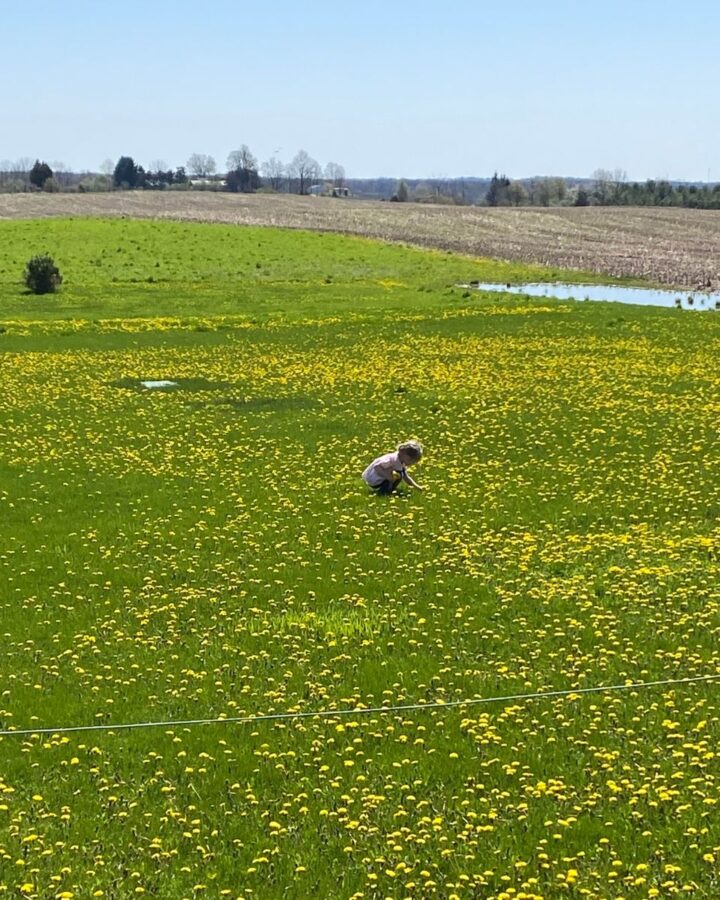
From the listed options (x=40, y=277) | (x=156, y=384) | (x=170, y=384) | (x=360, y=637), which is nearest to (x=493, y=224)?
(x=40, y=277)

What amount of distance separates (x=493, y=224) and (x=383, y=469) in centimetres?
12419

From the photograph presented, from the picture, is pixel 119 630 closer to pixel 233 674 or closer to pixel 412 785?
pixel 233 674

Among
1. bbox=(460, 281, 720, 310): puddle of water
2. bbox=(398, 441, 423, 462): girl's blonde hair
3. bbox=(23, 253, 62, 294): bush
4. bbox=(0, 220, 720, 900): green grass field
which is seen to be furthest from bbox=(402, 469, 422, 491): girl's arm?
bbox=(23, 253, 62, 294): bush

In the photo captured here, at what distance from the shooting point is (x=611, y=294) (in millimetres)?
81250

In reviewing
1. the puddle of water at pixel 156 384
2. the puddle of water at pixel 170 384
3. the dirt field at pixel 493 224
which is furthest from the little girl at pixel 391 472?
the dirt field at pixel 493 224

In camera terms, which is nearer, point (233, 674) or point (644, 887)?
point (644, 887)

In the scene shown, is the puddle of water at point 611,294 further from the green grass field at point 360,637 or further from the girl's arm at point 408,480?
the girl's arm at point 408,480

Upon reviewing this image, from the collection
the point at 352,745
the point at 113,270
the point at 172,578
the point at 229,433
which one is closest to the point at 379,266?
the point at 113,270

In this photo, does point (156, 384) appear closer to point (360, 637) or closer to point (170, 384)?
point (170, 384)

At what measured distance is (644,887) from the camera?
10273 millimetres

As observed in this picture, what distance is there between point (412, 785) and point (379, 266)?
86742 mm

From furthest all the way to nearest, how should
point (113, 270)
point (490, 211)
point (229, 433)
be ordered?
point (490, 211) < point (113, 270) < point (229, 433)

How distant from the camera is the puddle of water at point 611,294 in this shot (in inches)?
2933

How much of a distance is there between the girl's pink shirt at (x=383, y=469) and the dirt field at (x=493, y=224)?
6492cm
